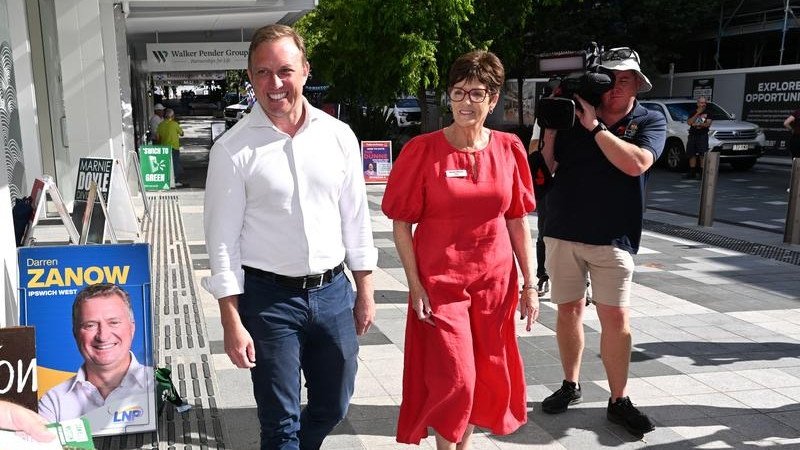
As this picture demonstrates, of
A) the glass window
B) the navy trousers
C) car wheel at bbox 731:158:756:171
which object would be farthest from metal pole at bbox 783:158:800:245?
the glass window

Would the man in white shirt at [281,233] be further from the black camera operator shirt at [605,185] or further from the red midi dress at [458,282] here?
the black camera operator shirt at [605,185]

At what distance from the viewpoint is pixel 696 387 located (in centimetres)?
489

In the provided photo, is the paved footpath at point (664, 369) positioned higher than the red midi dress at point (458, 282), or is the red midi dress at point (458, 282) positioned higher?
the red midi dress at point (458, 282)

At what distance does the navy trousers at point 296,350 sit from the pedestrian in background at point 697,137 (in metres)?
16.0

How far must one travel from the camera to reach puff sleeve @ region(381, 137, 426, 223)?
3.30 metres

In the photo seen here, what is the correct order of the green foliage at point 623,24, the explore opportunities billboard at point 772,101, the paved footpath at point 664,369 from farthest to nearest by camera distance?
the green foliage at point 623,24 → the explore opportunities billboard at point 772,101 → the paved footpath at point 664,369

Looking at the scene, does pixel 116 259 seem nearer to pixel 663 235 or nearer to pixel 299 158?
pixel 299 158

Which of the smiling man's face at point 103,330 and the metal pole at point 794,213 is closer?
the smiling man's face at point 103,330

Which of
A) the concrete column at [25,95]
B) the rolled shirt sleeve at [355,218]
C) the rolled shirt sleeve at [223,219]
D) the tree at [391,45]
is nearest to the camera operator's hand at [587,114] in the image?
the rolled shirt sleeve at [355,218]

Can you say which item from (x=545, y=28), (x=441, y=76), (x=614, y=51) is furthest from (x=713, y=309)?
(x=545, y=28)

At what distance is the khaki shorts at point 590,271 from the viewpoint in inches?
159

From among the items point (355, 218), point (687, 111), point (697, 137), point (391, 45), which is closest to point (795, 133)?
point (697, 137)

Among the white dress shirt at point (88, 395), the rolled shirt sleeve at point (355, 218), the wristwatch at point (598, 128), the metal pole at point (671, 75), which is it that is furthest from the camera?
the metal pole at point (671, 75)

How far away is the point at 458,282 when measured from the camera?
3.31 m
